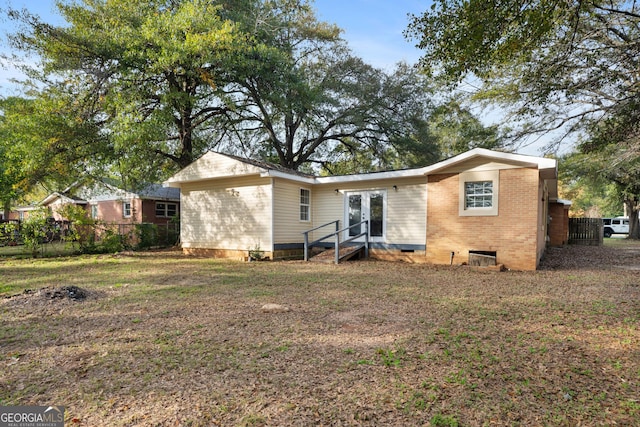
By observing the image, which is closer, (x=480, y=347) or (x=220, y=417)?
(x=220, y=417)

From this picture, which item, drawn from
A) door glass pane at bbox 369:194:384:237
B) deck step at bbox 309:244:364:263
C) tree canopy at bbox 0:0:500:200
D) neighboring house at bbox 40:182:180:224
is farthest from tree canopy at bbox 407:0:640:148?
neighboring house at bbox 40:182:180:224

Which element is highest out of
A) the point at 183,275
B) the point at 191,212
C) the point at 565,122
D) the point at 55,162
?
the point at 565,122

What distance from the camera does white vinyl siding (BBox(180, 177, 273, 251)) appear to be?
1262 cm

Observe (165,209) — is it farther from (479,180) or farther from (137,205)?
(479,180)

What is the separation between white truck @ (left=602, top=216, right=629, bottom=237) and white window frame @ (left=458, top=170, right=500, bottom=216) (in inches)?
1196

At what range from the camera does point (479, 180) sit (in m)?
10.3

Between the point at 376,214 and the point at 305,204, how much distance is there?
9.52 feet

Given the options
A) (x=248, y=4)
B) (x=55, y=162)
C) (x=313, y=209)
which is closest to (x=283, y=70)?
(x=248, y=4)

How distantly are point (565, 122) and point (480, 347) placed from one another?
10.5 meters

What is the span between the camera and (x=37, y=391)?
295 cm

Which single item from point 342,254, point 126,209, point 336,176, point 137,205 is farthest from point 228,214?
point 126,209

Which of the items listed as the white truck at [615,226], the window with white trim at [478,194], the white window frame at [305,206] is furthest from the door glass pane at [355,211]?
the white truck at [615,226]

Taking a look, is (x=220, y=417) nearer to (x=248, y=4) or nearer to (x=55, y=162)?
(x=55, y=162)

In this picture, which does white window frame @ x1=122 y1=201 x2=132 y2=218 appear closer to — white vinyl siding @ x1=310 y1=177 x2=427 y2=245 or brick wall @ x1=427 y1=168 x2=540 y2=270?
white vinyl siding @ x1=310 y1=177 x2=427 y2=245
